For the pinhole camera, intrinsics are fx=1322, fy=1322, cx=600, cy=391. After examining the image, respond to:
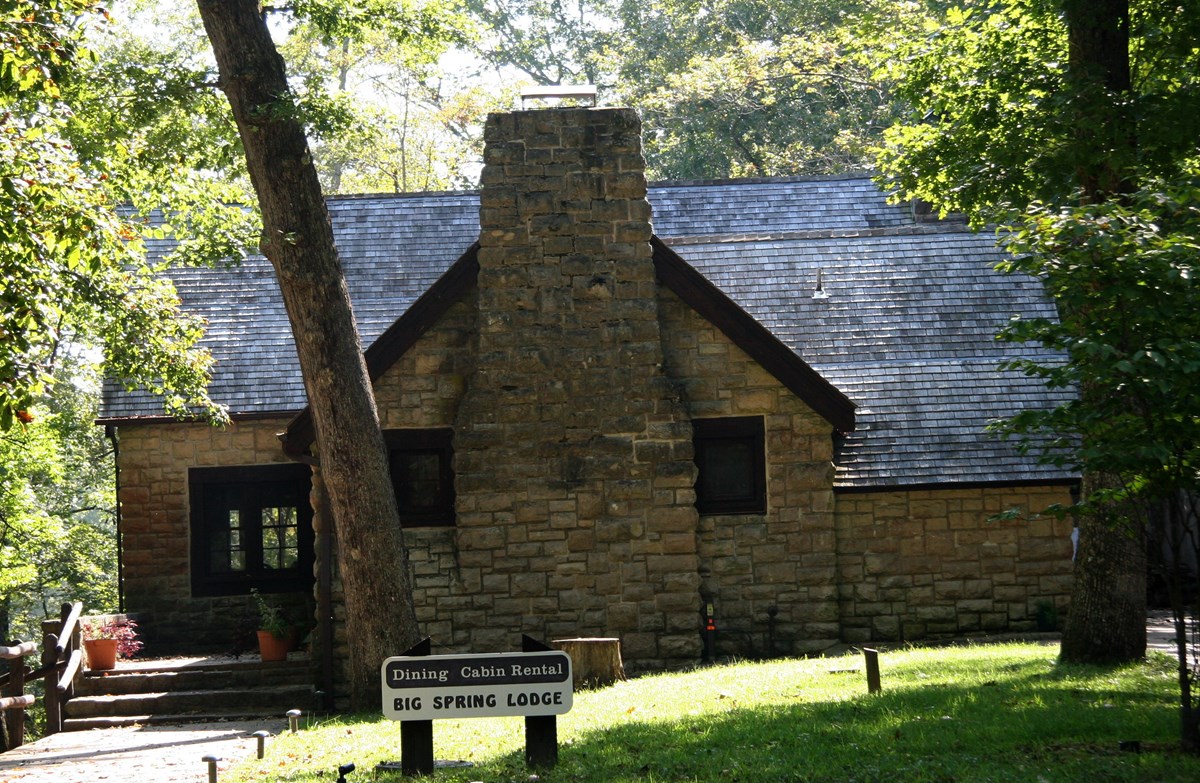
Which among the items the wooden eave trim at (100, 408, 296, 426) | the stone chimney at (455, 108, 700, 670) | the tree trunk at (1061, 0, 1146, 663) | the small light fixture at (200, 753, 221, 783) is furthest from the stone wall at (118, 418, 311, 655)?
the tree trunk at (1061, 0, 1146, 663)

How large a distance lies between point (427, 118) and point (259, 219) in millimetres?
25420

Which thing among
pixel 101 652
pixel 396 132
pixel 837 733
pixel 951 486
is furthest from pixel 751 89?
pixel 837 733

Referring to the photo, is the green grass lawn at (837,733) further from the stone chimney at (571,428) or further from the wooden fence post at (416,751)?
the stone chimney at (571,428)

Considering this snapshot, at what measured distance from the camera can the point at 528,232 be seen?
15.0 m

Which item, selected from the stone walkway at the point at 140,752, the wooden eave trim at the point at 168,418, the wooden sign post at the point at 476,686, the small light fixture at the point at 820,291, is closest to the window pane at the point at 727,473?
the small light fixture at the point at 820,291

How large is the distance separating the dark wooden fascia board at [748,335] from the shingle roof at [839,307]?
993 mm

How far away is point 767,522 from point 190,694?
264 inches

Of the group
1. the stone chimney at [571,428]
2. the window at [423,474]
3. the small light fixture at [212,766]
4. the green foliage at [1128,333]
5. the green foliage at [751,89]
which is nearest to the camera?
the green foliage at [1128,333]

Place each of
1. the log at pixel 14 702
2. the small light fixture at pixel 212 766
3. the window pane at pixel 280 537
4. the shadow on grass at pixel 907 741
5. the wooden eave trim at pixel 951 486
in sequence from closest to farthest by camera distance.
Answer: the shadow on grass at pixel 907 741 → the small light fixture at pixel 212 766 → the log at pixel 14 702 → the wooden eave trim at pixel 951 486 → the window pane at pixel 280 537

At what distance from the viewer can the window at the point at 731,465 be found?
599 inches

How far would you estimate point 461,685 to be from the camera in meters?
7.83

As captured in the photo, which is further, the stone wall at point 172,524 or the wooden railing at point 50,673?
the stone wall at point 172,524

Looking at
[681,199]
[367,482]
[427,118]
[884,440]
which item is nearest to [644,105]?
[427,118]

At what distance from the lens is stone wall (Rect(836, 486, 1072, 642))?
15.3m
